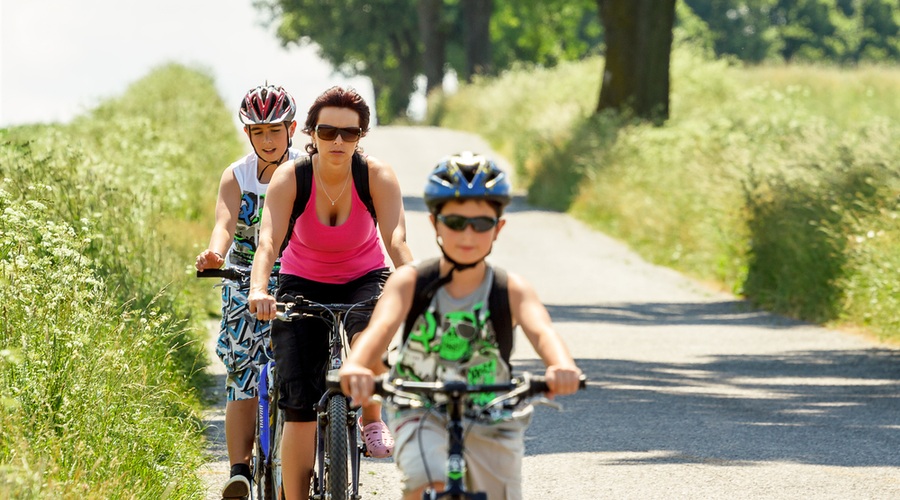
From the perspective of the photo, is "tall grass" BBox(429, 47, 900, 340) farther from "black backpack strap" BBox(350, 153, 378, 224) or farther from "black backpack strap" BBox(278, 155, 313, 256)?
"black backpack strap" BBox(278, 155, 313, 256)

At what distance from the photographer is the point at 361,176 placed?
635 centimetres

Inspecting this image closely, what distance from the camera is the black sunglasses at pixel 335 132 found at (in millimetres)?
6214

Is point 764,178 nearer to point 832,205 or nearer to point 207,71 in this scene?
point 832,205

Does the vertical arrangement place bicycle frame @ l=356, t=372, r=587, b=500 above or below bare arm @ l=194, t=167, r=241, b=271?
below

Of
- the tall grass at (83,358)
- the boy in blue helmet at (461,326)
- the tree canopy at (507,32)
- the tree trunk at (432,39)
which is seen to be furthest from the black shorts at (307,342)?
the tree trunk at (432,39)

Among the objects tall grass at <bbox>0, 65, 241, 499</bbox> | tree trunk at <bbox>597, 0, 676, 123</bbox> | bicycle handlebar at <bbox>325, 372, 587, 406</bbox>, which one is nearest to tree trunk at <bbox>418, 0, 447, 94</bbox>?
tree trunk at <bbox>597, 0, 676, 123</bbox>

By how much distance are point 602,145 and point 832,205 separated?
13.5 metres

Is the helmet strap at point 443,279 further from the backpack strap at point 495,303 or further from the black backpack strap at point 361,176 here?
the black backpack strap at point 361,176

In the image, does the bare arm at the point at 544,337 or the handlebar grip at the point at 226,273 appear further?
the handlebar grip at the point at 226,273

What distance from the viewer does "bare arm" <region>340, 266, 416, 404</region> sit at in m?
4.54

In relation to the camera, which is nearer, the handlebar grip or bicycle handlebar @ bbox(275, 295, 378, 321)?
bicycle handlebar @ bbox(275, 295, 378, 321)

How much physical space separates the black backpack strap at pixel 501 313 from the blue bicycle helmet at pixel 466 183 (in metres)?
0.25

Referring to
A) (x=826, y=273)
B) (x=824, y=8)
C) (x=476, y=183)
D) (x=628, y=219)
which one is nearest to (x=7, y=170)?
(x=476, y=183)

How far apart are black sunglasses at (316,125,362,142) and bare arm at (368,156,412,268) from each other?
0.48 feet
